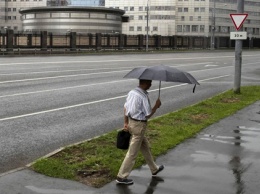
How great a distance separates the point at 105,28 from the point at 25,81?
6114cm

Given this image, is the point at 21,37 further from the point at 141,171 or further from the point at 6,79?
the point at 141,171

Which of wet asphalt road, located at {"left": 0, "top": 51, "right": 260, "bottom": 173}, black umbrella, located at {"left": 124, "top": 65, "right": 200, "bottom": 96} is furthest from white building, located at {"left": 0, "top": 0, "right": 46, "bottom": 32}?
black umbrella, located at {"left": 124, "top": 65, "right": 200, "bottom": 96}

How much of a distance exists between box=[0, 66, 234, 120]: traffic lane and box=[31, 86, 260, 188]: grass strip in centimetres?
381

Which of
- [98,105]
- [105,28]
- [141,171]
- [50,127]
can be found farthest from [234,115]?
[105,28]

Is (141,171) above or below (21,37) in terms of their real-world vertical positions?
below

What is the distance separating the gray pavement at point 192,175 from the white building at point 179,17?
116 m

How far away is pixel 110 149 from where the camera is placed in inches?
325

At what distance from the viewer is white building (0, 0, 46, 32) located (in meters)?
140

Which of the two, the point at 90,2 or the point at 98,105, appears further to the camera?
the point at 90,2

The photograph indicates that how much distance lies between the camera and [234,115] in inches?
499

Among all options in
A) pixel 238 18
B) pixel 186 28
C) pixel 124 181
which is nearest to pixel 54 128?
pixel 124 181

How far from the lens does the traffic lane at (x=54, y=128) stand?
27.2ft

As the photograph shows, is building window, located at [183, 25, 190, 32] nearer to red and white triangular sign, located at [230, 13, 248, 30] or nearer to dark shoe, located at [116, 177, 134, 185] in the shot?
red and white triangular sign, located at [230, 13, 248, 30]

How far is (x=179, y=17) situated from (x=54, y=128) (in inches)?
4827
